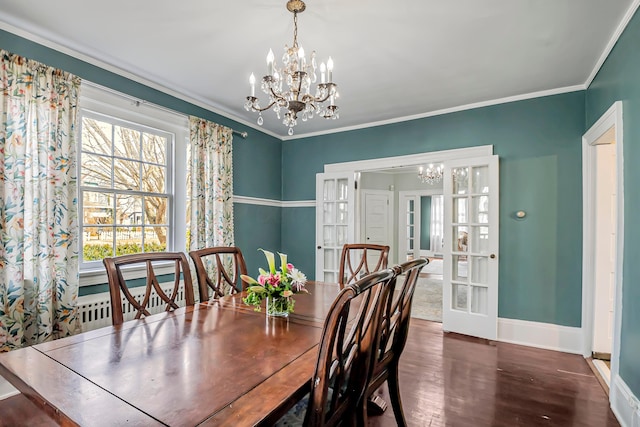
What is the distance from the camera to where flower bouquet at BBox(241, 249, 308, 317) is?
5.44ft

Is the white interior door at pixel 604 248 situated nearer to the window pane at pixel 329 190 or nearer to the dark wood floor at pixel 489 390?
the dark wood floor at pixel 489 390

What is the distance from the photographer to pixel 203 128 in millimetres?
3473

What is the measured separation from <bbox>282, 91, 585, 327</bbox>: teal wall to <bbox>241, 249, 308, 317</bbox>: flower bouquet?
8.99 ft

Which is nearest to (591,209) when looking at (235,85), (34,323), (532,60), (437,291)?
(532,60)

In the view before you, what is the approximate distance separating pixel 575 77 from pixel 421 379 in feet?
9.88

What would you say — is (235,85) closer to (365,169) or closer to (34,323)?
(365,169)

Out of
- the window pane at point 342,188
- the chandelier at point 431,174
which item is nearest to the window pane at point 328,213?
the window pane at point 342,188

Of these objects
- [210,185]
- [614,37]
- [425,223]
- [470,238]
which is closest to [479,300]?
[470,238]

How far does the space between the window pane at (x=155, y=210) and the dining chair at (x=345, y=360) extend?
2524mm

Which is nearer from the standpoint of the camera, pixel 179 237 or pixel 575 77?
pixel 575 77

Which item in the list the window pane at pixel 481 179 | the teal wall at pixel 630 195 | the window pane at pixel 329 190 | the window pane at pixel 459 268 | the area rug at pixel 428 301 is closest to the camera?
the teal wall at pixel 630 195

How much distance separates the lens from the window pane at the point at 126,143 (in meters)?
2.93

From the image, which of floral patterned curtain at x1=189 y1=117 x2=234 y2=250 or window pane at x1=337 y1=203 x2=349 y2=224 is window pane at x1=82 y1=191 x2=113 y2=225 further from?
window pane at x1=337 y1=203 x2=349 y2=224

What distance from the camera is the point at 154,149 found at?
10.7ft
